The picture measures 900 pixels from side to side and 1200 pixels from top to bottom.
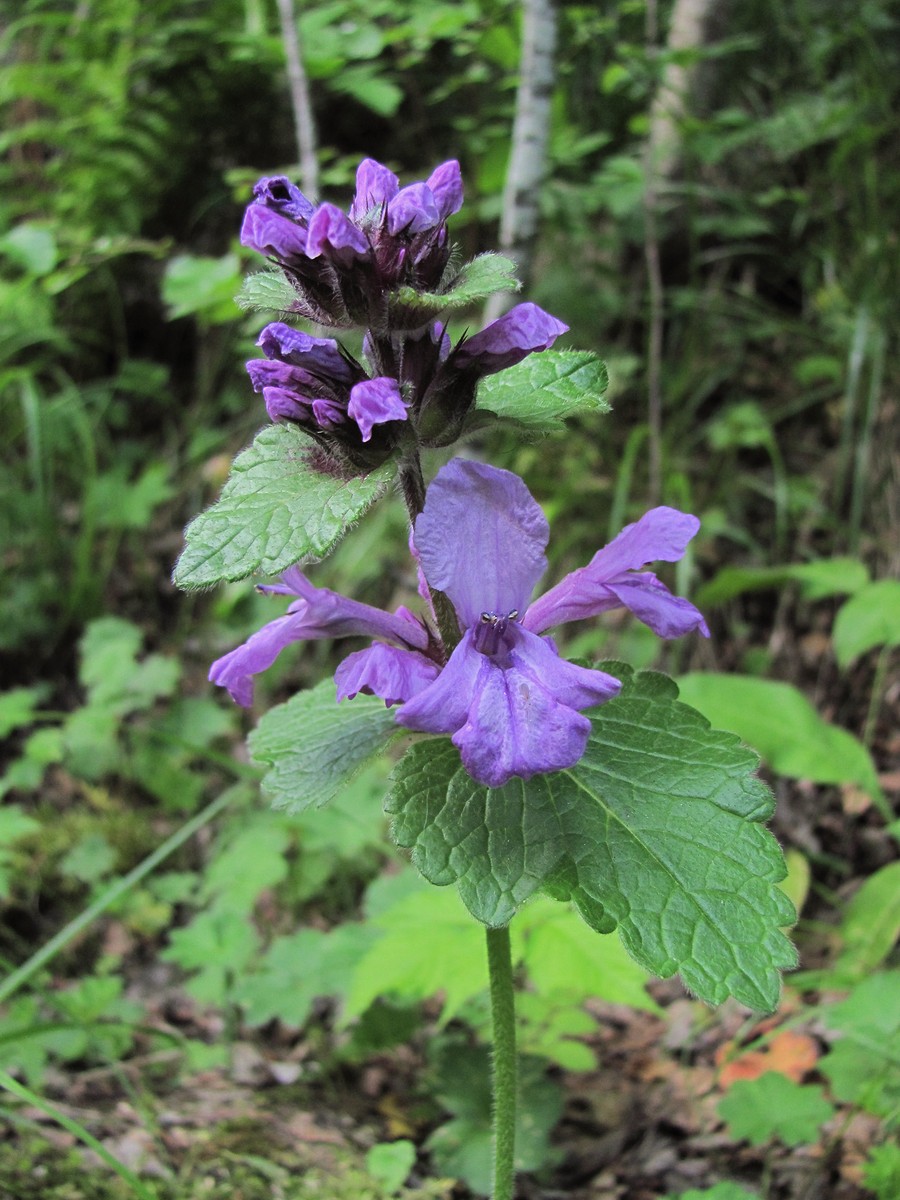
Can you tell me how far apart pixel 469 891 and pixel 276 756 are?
16.3 inches

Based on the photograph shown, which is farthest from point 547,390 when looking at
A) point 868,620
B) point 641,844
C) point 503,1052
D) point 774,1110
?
point 868,620

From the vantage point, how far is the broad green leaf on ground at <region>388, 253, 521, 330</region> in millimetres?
1010

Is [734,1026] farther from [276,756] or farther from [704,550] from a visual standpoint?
[704,550]

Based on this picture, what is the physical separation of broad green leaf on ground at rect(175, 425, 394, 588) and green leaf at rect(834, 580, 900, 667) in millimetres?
1974

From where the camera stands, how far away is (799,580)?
3.38 meters

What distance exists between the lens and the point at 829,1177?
1819mm

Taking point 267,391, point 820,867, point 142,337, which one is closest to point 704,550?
point 820,867

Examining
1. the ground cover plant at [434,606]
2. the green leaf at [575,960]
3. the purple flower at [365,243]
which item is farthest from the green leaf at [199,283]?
the green leaf at [575,960]

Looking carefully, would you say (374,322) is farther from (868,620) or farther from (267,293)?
(868,620)

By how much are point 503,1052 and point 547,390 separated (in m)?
0.89

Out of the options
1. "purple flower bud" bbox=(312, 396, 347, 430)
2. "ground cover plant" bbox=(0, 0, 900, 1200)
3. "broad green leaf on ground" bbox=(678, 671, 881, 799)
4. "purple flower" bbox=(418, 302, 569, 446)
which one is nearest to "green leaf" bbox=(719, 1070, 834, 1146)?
"ground cover plant" bbox=(0, 0, 900, 1200)

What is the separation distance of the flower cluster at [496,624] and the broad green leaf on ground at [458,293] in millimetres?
170

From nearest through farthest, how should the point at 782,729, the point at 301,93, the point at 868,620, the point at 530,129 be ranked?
1. the point at 782,729
2. the point at 868,620
3. the point at 530,129
4. the point at 301,93

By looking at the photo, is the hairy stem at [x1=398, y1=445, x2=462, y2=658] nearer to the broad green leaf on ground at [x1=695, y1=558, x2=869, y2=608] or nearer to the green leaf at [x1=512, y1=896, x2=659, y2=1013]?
the green leaf at [x1=512, y1=896, x2=659, y2=1013]
